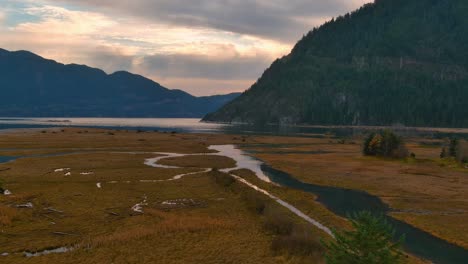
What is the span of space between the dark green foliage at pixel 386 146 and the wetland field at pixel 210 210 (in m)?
15.0

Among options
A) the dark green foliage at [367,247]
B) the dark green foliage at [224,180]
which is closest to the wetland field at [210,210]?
the dark green foliage at [224,180]

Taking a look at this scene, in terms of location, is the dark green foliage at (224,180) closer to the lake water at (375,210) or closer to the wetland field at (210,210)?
the wetland field at (210,210)

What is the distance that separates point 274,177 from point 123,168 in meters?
28.7

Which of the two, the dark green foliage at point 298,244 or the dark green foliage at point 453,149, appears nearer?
the dark green foliage at point 298,244

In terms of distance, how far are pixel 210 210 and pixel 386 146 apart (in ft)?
226

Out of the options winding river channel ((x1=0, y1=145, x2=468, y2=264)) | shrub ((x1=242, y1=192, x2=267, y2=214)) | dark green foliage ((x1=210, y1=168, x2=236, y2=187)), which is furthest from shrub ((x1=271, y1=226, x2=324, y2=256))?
dark green foliage ((x1=210, y1=168, x2=236, y2=187))

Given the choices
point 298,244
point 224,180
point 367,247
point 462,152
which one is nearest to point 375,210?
point 298,244

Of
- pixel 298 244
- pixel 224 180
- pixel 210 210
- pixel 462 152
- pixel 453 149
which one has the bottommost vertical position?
pixel 210 210

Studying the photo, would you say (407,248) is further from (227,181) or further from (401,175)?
(401,175)

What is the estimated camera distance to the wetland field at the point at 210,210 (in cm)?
3003

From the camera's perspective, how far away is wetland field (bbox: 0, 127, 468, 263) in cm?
3003

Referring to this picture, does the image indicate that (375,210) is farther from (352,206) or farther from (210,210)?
(210,210)

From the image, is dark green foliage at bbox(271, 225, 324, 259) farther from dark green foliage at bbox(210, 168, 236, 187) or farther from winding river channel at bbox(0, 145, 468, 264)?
dark green foliage at bbox(210, 168, 236, 187)

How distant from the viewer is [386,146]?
325 feet
